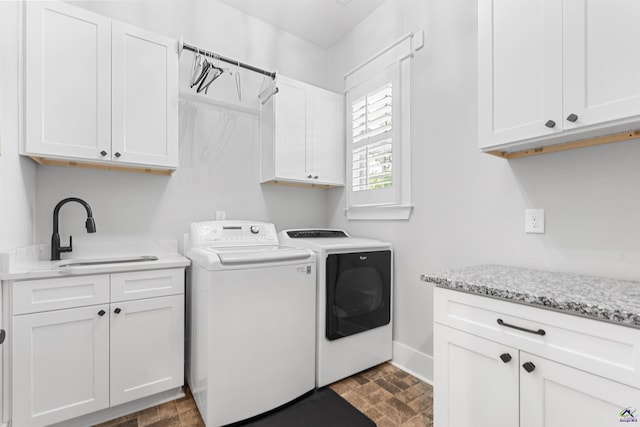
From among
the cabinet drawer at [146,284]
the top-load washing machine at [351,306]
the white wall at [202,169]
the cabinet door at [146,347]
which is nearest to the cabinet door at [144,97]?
the white wall at [202,169]

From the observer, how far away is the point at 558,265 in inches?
58.5

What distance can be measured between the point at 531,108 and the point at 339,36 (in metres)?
2.28

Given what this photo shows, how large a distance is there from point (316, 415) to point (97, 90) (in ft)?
7.73

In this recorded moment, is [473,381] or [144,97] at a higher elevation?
[144,97]

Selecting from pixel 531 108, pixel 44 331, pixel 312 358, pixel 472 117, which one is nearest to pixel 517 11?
pixel 531 108

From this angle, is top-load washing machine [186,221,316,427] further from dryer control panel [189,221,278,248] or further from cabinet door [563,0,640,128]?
cabinet door [563,0,640,128]

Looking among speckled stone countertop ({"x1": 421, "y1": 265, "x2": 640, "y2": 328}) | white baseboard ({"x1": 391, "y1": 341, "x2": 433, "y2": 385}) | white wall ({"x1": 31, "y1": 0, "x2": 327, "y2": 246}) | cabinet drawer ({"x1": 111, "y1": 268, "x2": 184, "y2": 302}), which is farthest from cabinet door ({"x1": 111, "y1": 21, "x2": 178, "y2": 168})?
white baseboard ({"x1": 391, "y1": 341, "x2": 433, "y2": 385})

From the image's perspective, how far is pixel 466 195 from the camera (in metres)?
1.91

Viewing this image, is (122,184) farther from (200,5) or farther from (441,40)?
(441,40)

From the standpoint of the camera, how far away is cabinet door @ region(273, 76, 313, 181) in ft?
8.20

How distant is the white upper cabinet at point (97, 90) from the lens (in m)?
1.63

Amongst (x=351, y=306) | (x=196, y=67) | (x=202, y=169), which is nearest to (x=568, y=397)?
(x=351, y=306)

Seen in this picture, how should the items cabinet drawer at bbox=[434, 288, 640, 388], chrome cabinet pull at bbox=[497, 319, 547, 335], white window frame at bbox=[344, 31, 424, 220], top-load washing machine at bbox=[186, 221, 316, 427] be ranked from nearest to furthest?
1. cabinet drawer at bbox=[434, 288, 640, 388]
2. chrome cabinet pull at bbox=[497, 319, 547, 335]
3. top-load washing machine at bbox=[186, 221, 316, 427]
4. white window frame at bbox=[344, 31, 424, 220]

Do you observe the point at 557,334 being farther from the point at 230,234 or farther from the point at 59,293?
the point at 59,293
